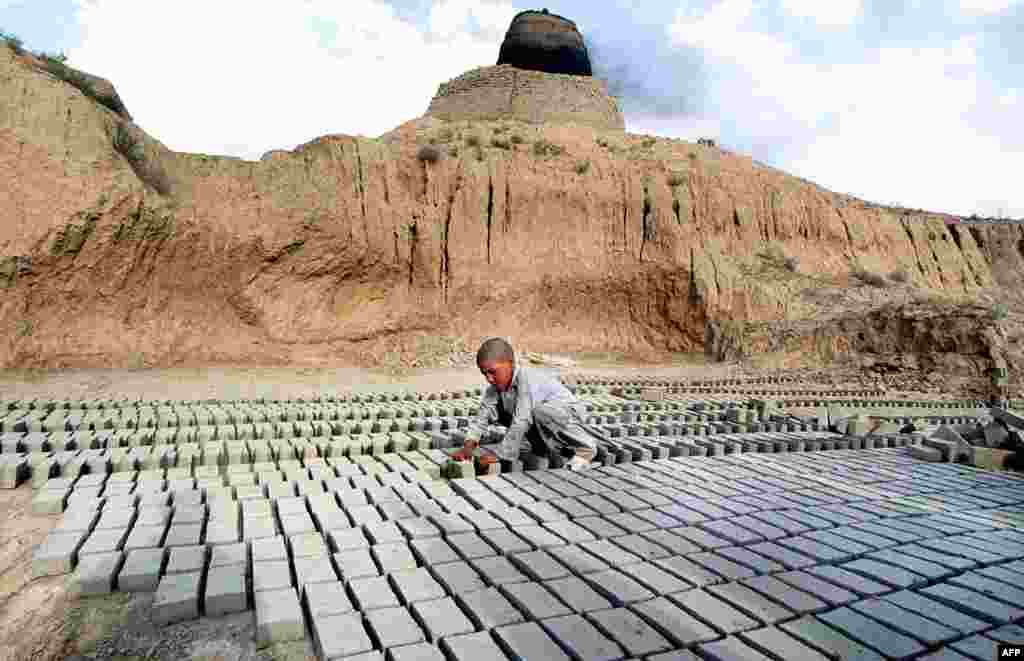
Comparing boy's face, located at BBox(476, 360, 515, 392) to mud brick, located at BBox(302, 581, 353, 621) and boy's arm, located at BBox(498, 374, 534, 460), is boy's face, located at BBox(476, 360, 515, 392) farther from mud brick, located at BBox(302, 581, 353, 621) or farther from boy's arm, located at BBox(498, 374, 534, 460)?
mud brick, located at BBox(302, 581, 353, 621)

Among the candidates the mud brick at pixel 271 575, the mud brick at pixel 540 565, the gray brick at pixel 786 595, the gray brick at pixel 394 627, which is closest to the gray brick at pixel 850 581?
the gray brick at pixel 786 595

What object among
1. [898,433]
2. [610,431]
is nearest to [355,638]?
[610,431]

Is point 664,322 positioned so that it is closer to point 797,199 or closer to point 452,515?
point 797,199

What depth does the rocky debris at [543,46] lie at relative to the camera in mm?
25891

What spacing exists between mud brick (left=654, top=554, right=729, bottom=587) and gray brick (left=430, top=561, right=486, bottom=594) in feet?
2.74

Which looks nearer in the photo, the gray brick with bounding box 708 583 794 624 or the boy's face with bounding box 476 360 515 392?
the gray brick with bounding box 708 583 794 624

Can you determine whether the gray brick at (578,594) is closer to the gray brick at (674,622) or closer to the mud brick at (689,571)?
the gray brick at (674,622)

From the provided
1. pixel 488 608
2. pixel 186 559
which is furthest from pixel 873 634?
pixel 186 559

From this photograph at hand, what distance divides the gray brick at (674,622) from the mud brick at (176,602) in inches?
66.1

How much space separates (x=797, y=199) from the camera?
2014cm

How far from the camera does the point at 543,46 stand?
85.3ft

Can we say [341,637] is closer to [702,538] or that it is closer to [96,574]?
[96,574]

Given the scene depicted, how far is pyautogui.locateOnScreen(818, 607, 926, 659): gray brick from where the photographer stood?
2.29 meters

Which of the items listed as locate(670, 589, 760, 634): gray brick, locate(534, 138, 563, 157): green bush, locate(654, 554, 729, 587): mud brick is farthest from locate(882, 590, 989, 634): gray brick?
locate(534, 138, 563, 157): green bush
